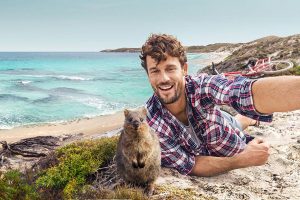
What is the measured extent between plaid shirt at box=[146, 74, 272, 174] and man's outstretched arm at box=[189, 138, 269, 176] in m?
0.10

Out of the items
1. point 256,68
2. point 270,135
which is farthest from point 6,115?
point 270,135

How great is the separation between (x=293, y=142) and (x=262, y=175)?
198cm

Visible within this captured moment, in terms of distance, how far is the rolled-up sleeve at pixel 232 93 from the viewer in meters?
4.17

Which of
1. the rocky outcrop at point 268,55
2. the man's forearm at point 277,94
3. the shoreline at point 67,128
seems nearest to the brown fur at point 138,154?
the man's forearm at point 277,94

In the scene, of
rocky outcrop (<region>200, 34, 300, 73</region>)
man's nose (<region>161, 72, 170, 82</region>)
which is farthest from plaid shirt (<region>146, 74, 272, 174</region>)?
rocky outcrop (<region>200, 34, 300, 73</region>)

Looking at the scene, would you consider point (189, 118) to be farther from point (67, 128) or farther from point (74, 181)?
point (67, 128)

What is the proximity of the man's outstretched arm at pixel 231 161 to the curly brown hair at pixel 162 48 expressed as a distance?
147cm

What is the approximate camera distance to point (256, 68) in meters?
15.6

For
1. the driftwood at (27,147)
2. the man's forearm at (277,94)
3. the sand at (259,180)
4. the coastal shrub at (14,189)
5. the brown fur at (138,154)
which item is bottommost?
the driftwood at (27,147)

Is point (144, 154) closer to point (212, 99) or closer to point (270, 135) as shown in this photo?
point (212, 99)

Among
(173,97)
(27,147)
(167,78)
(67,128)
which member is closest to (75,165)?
(173,97)

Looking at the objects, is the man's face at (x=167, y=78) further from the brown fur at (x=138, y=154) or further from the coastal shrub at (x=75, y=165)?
the coastal shrub at (x=75, y=165)

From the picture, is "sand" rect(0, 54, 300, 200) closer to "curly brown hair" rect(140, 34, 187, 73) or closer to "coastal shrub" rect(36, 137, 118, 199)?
"coastal shrub" rect(36, 137, 118, 199)

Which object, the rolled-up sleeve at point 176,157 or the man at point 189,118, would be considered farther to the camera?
the rolled-up sleeve at point 176,157
